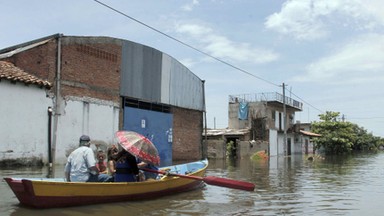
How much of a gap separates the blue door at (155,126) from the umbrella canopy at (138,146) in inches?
500

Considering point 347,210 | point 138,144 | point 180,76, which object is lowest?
point 347,210

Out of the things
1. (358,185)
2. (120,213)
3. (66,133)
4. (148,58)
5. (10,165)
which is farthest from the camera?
(148,58)

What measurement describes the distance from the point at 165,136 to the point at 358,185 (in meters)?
13.5

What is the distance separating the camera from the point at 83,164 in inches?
379

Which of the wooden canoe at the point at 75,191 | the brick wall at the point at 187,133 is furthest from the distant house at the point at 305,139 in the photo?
the wooden canoe at the point at 75,191

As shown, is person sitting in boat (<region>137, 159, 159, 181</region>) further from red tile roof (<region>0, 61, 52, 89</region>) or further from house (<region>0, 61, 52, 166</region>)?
red tile roof (<region>0, 61, 52, 89</region>)

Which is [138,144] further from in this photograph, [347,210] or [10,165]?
[10,165]

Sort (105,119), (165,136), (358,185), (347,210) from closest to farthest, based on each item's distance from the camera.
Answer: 1. (347,210)
2. (358,185)
3. (105,119)
4. (165,136)

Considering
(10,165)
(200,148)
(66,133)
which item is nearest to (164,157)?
(200,148)

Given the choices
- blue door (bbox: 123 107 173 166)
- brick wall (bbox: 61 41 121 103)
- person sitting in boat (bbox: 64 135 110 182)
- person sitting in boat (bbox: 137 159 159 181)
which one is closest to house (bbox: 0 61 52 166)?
brick wall (bbox: 61 41 121 103)

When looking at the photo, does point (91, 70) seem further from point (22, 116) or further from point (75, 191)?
point (75, 191)

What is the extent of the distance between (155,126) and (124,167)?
15178 millimetres

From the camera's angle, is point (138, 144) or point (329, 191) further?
point (329, 191)

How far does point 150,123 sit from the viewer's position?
25078mm
